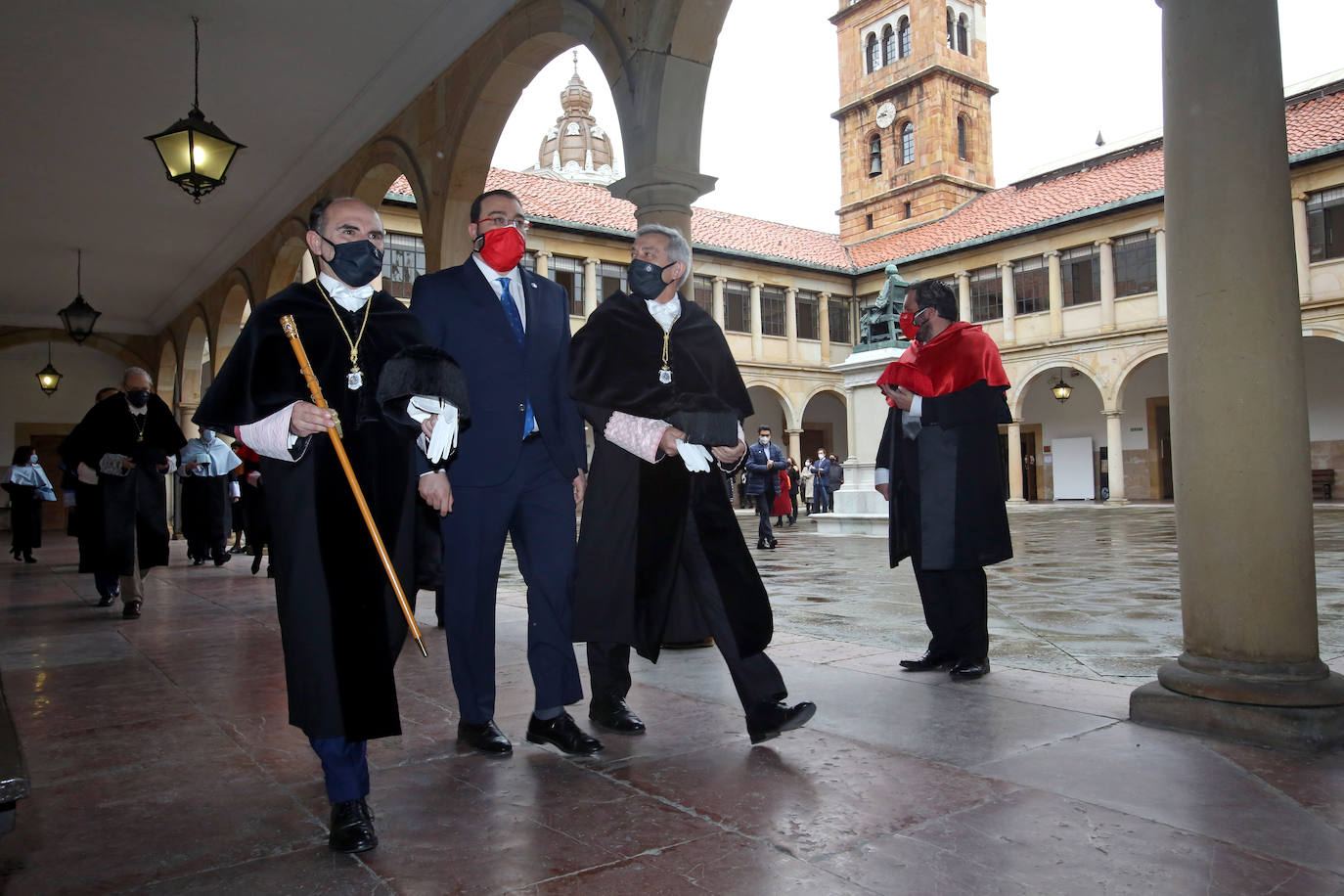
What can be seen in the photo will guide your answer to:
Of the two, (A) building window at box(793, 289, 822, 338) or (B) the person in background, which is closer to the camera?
(B) the person in background

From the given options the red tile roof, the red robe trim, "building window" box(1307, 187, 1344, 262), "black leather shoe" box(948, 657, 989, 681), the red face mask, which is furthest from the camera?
the red tile roof

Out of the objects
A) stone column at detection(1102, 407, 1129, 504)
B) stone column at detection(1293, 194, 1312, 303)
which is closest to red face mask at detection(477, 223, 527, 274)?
stone column at detection(1293, 194, 1312, 303)

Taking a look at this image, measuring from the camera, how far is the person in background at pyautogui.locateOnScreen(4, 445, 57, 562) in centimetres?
1213

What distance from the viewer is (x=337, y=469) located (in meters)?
2.39

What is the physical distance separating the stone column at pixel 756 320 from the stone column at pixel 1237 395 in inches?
1079

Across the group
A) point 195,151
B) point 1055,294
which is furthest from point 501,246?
point 1055,294

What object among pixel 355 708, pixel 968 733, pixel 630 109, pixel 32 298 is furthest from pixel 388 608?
pixel 32 298

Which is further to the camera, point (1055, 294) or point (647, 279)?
point (1055, 294)

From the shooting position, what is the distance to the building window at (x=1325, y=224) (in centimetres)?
2214

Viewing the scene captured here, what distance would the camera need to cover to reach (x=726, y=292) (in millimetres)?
29844

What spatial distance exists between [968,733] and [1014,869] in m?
1.04

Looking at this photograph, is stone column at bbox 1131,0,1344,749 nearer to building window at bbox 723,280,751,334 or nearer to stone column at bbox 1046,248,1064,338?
stone column at bbox 1046,248,1064,338

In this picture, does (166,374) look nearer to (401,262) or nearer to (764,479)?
(401,262)

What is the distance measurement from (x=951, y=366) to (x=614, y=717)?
6.58ft
